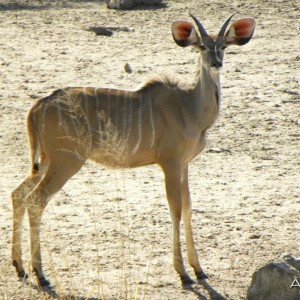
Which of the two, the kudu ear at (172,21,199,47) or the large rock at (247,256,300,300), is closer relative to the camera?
the large rock at (247,256,300,300)

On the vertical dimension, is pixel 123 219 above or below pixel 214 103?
below

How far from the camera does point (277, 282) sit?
4488mm

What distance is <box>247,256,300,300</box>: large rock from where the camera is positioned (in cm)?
445

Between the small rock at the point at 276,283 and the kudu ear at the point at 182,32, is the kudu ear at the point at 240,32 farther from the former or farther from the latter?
the small rock at the point at 276,283

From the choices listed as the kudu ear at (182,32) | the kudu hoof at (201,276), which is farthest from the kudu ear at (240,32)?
the kudu hoof at (201,276)

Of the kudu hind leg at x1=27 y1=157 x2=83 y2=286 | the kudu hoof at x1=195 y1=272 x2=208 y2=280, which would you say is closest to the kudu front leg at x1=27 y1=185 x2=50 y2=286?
the kudu hind leg at x1=27 y1=157 x2=83 y2=286

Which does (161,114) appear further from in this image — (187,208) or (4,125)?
(4,125)

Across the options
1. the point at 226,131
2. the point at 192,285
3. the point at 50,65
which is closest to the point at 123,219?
the point at 192,285

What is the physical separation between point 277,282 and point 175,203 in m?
0.81

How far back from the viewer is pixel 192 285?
4988mm

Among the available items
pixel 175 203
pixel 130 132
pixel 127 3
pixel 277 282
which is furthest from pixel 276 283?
pixel 127 3

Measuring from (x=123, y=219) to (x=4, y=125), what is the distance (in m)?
2.15

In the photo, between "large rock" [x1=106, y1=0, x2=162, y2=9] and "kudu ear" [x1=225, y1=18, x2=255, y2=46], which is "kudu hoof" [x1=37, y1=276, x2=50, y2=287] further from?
"large rock" [x1=106, y1=0, x2=162, y2=9]

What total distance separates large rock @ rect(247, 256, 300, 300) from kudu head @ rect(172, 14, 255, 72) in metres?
1.17
